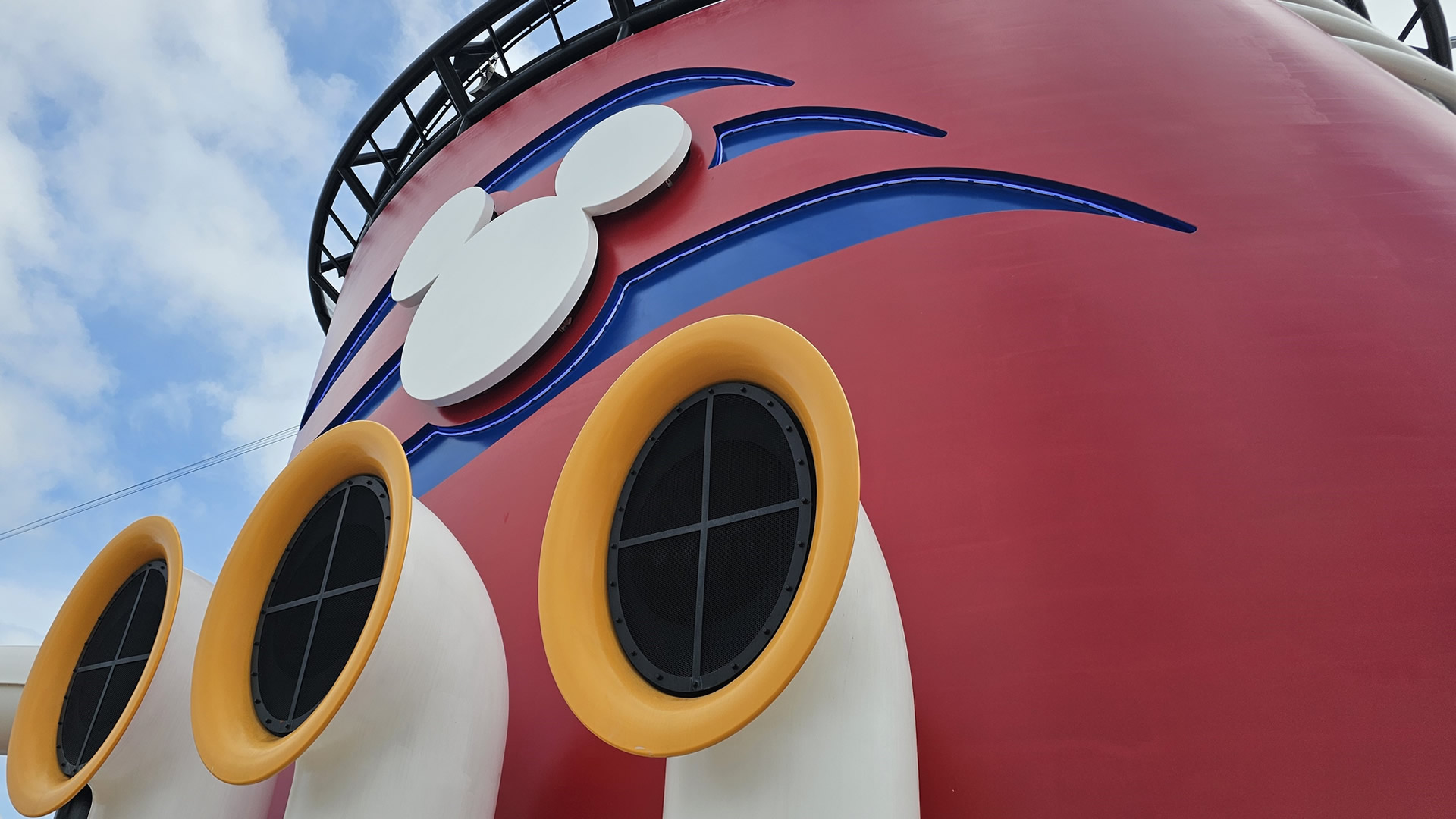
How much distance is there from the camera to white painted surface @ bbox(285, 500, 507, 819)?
373cm

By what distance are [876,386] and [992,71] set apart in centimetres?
268

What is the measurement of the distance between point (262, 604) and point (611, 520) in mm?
2221

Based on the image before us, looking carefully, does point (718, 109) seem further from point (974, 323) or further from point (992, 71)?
point (974, 323)

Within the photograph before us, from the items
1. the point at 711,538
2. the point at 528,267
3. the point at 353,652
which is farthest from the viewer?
the point at 528,267

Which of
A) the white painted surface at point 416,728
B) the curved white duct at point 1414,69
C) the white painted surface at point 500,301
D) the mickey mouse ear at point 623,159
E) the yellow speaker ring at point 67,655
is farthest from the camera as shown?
the curved white duct at point 1414,69

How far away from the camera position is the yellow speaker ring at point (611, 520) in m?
2.72

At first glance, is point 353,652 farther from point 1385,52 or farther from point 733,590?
→ point 1385,52

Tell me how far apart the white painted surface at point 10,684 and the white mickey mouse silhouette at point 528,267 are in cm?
406

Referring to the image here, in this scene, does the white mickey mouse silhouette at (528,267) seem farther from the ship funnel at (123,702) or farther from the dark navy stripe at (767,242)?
the ship funnel at (123,702)

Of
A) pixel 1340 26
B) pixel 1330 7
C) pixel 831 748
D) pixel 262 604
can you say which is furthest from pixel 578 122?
pixel 1330 7

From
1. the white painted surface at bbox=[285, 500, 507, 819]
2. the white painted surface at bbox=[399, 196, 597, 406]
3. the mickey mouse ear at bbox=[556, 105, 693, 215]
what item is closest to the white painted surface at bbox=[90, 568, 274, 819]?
the white painted surface at bbox=[285, 500, 507, 819]

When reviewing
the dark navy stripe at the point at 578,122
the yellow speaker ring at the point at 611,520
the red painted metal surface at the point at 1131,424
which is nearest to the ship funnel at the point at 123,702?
the red painted metal surface at the point at 1131,424

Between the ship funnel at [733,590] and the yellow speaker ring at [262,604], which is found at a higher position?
the ship funnel at [733,590]

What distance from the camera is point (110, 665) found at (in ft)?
17.6
